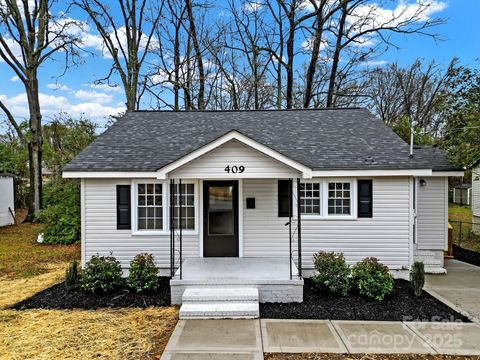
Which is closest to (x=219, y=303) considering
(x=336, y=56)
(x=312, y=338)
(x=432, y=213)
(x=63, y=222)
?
(x=312, y=338)

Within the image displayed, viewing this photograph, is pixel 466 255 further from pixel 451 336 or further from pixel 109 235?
pixel 109 235

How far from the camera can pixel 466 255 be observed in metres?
10.2

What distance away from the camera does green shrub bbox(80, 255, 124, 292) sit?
6402 millimetres

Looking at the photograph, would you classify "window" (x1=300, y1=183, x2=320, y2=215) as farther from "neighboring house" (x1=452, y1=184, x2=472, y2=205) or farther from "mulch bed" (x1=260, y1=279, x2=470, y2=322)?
"neighboring house" (x1=452, y1=184, x2=472, y2=205)

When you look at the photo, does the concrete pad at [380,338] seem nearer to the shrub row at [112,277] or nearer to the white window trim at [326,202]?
the white window trim at [326,202]

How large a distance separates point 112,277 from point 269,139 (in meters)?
5.42

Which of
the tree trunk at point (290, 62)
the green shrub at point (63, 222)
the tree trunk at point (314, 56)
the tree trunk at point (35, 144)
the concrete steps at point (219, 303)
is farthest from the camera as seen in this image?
the tree trunk at point (290, 62)

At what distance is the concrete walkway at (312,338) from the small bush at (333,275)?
1077 millimetres

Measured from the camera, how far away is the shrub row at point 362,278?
6.17m

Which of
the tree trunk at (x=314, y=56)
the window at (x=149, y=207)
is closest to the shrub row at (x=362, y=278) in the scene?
the window at (x=149, y=207)

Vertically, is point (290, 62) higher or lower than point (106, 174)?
higher

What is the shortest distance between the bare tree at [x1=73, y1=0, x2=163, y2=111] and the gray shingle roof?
8.47 m

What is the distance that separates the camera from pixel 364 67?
18953 millimetres

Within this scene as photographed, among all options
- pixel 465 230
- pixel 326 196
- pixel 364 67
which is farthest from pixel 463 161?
pixel 364 67
